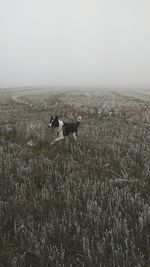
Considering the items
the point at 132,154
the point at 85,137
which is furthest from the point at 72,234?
the point at 85,137

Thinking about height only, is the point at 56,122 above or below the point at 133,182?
above

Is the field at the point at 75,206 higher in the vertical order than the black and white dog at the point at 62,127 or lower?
lower

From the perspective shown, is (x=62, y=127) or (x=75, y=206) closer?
(x=75, y=206)

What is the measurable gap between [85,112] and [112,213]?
12032mm

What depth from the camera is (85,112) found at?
1605 cm

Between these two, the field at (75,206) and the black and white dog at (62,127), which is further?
the black and white dog at (62,127)

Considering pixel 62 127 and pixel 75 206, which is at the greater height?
pixel 62 127

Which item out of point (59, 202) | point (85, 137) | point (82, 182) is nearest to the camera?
point (59, 202)

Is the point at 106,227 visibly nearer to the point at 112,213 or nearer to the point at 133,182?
the point at 112,213

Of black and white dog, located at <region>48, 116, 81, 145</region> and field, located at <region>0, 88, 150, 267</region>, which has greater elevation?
black and white dog, located at <region>48, 116, 81, 145</region>

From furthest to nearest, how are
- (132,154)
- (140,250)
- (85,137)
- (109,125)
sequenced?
(109,125)
(85,137)
(132,154)
(140,250)

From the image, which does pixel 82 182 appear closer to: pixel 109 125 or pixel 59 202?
pixel 59 202

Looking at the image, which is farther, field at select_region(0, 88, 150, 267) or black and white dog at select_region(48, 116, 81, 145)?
black and white dog at select_region(48, 116, 81, 145)

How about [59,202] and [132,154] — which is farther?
[132,154]
